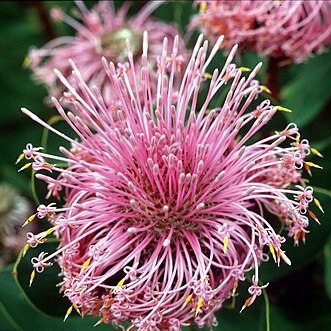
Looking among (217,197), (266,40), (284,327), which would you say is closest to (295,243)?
(217,197)

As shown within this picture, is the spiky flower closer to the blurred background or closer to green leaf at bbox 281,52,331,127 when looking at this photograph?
the blurred background

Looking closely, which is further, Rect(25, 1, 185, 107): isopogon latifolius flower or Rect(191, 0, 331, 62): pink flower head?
Rect(25, 1, 185, 107): isopogon latifolius flower

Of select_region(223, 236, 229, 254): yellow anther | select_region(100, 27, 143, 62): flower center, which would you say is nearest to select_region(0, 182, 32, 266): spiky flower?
select_region(100, 27, 143, 62): flower center

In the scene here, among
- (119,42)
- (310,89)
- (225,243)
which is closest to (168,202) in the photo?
(225,243)

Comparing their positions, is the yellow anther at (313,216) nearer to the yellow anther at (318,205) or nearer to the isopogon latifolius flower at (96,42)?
the yellow anther at (318,205)

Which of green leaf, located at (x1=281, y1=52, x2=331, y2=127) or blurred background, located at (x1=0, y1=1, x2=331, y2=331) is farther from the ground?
green leaf, located at (x1=281, y1=52, x2=331, y2=127)

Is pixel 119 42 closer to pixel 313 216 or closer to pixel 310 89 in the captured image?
pixel 310 89
